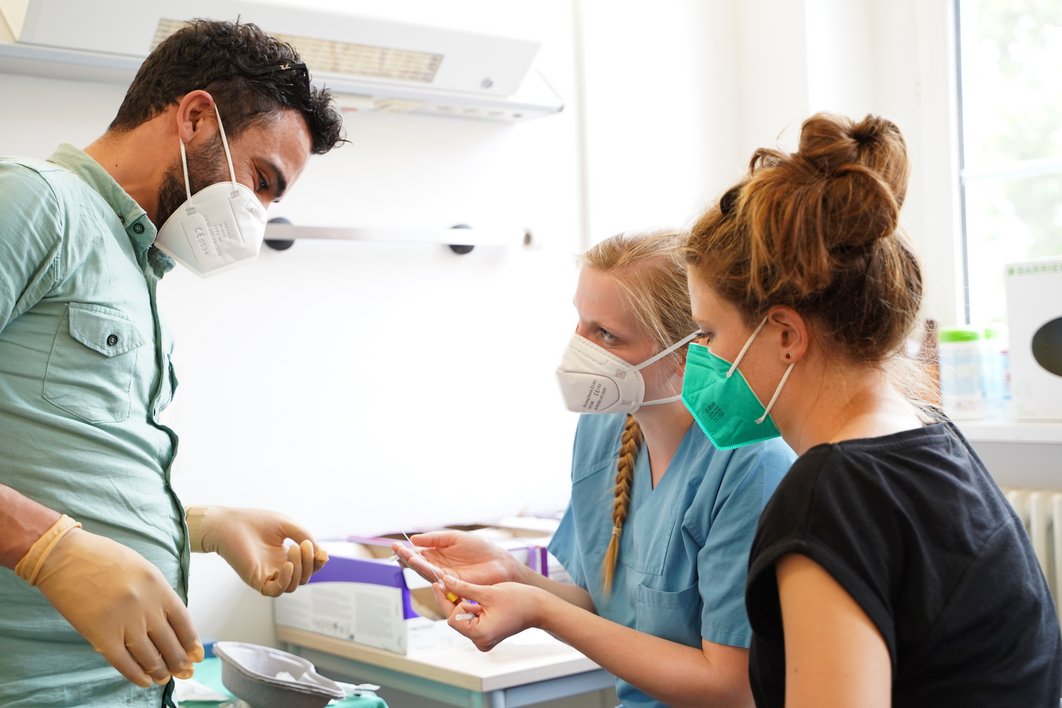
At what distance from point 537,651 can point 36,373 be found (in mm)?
1102

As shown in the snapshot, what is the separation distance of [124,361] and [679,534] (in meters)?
0.76

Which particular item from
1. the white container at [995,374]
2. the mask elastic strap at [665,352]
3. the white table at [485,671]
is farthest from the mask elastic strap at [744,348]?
the white container at [995,374]

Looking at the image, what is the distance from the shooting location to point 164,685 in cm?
141

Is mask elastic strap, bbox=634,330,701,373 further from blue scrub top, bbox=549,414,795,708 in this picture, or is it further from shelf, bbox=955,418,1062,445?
shelf, bbox=955,418,1062,445

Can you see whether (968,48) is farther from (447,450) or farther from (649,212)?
(447,450)

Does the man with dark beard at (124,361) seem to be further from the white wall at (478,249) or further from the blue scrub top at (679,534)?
the white wall at (478,249)

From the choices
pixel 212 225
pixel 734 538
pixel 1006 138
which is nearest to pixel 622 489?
pixel 734 538

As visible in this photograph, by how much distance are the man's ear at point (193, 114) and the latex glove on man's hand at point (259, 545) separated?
1.76 ft

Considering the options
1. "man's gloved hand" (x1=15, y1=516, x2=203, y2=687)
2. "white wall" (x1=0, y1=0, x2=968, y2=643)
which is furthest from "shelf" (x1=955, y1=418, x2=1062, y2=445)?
"man's gloved hand" (x1=15, y1=516, x2=203, y2=687)

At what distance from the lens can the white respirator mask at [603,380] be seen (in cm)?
165

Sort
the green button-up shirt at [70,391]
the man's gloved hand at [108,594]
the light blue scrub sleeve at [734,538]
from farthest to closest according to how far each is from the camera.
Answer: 1. the light blue scrub sleeve at [734,538]
2. the green button-up shirt at [70,391]
3. the man's gloved hand at [108,594]

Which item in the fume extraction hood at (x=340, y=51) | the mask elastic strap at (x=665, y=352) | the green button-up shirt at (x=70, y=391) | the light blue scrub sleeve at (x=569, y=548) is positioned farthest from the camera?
the fume extraction hood at (x=340, y=51)

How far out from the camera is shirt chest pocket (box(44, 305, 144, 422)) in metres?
1.26

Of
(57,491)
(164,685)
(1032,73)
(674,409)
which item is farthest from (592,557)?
(1032,73)
